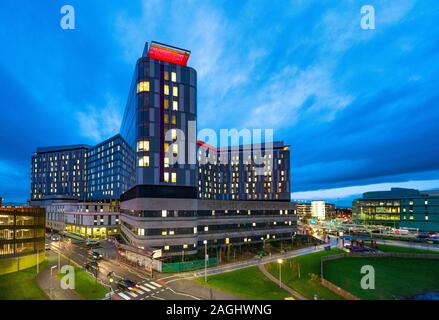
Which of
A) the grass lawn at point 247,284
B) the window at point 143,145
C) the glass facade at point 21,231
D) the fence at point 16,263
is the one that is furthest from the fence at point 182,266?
the glass facade at point 21,231

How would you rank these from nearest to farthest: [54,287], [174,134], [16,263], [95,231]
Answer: [54,287]
[16,263]
[174,134]
[95,231]

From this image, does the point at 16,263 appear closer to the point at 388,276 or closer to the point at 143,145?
the point at 143,145

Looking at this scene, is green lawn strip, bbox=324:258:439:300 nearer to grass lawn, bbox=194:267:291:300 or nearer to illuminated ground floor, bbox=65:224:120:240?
grass lawn, bbox=194:267:291:300

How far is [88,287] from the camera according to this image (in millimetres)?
40281

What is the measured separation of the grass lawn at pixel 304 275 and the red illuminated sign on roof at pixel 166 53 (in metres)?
56.3

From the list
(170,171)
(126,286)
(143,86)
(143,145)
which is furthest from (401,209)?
(126,286)

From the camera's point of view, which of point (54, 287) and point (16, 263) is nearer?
point (54, 287)

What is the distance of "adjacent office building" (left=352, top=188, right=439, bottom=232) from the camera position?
131 m

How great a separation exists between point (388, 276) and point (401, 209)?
385 feet

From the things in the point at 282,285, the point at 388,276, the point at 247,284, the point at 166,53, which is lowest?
the point at 388,276

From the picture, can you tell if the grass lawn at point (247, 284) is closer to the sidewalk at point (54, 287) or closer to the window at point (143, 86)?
the sidewalk at point (54, 287)

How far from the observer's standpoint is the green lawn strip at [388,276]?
143 ft

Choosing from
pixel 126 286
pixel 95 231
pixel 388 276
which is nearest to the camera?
pixel 126 286
